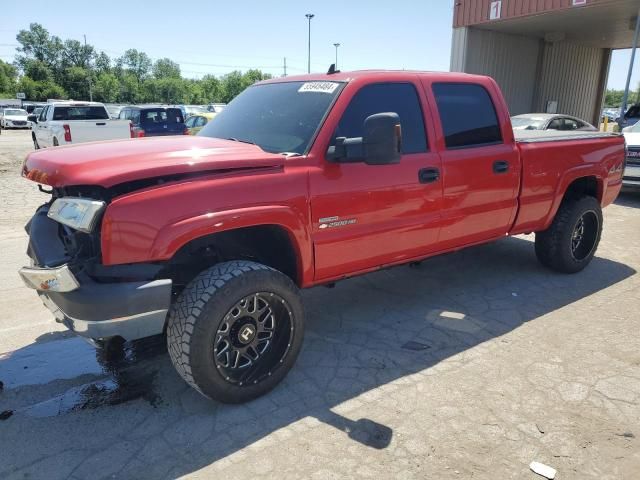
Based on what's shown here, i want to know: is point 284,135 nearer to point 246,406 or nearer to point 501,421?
point 246,406

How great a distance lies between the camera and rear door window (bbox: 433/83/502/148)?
12.9 ft

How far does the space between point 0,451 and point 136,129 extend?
45.0 feet

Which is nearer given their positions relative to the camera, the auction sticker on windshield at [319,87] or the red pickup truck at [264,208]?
the red pickup truck at [264,208]

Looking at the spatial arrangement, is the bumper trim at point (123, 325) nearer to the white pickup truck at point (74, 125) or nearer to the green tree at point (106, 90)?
the white pickup truck at point (74, 125)

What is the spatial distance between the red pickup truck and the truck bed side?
0.05 m

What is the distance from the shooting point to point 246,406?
2980 mm

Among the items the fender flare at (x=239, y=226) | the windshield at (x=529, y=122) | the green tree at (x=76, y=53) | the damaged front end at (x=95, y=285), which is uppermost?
the green tree at (x=76, y=53)

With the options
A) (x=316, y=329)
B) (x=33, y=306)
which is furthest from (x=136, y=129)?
(x=316, y=329)

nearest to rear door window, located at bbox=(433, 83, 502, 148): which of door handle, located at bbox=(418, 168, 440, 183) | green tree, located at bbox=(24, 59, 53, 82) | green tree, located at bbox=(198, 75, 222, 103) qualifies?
door handle, located at bbox=(418, 168, 440, 183)

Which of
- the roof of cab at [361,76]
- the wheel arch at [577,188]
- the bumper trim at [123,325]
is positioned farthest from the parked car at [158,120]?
the bumper trim at [123,325]

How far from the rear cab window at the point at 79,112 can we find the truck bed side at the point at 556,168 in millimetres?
13847

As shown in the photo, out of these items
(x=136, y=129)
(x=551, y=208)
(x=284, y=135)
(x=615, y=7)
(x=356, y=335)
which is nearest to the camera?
(x=284, y=135)

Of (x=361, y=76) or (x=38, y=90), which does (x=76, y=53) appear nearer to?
(x=38, y=90)

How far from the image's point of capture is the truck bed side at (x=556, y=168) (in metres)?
4.53
